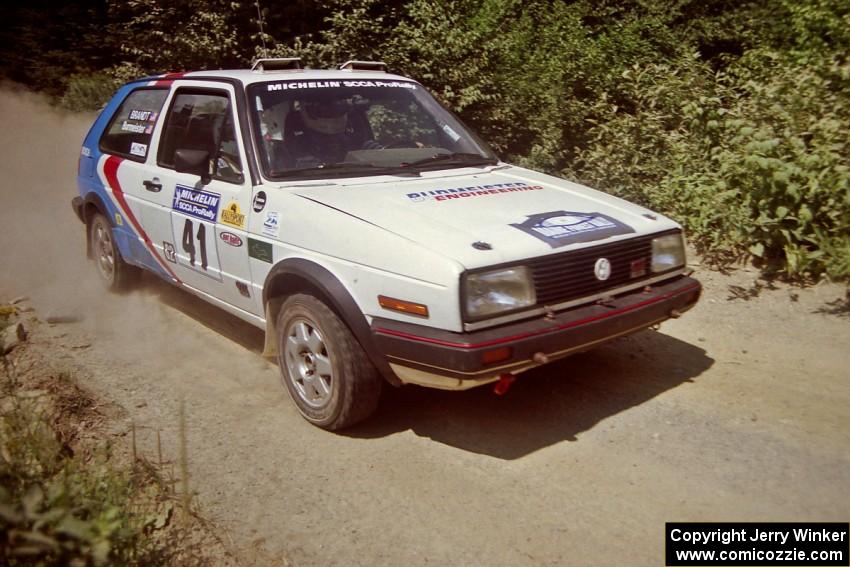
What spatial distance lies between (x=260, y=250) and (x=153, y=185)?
148 cm

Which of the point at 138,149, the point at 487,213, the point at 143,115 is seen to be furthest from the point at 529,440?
the point at 143,115

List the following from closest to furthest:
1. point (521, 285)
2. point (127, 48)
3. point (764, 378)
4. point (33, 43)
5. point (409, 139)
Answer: point (521, 285)
point (764, 378)
point (409, 139)
point (127, 48)
point (33, 43)

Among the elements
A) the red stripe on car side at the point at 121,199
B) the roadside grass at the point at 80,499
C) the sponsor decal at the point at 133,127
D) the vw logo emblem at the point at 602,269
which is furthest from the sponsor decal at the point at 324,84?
the vw logo emblem at the point at 602,269

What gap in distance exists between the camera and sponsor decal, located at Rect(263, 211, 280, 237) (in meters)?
4.14

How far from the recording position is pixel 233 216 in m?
4.46

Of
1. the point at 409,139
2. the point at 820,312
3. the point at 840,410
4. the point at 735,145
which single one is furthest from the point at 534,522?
the point at 735,145

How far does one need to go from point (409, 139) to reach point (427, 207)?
4.04 ft

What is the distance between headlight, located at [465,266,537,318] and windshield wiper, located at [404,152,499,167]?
1.45 metres

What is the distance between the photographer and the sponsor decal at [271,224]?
4.14m

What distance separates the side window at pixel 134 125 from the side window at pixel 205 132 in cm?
27

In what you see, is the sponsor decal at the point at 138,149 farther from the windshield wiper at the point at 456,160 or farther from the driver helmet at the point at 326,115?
the windshield wiper at the point at 456,160

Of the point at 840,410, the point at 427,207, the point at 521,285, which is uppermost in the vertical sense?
the point at 427,207

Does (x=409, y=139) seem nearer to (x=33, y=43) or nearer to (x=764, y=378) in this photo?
(x=764, y=378)

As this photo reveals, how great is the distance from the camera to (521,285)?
11.7 feet
